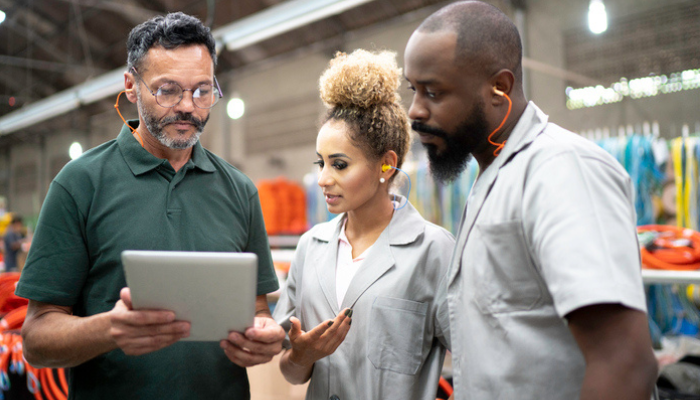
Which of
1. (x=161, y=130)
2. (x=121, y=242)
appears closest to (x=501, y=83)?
(x=161, y=130)

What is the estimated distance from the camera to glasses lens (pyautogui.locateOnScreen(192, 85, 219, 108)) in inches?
62.6

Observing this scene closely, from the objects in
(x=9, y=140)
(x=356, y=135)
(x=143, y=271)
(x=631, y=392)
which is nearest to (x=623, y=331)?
(x=631, y=392)

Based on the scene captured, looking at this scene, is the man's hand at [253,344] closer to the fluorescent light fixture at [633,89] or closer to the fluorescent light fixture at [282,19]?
the fluorescent light fixture at [282,19]

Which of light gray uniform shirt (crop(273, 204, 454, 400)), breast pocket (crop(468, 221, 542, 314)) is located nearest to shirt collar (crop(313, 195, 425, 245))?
light gray uniform shirt (crop(273, 204, 454, 400))

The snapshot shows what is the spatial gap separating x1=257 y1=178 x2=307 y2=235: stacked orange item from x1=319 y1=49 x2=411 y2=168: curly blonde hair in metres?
6.42

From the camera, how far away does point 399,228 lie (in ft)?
5.72

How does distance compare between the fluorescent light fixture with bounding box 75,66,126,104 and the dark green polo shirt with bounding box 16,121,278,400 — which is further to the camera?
the fluorescent light fixture with bounding box 75,66,126,104

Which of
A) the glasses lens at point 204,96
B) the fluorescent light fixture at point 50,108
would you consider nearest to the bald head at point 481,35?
the glasses lens at point 204,96

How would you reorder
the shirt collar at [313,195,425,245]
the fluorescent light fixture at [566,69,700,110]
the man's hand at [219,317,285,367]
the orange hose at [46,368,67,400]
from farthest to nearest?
the fluorescent light fixture at [566,69,700,110]
the orange hose at [46,368,67,400]
the shirt collar at [313,195,425,245]
the man's hand at [219,317,285,367]

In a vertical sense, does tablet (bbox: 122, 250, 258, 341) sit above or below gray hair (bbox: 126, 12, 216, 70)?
below

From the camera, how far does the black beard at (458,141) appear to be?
1.21 metres

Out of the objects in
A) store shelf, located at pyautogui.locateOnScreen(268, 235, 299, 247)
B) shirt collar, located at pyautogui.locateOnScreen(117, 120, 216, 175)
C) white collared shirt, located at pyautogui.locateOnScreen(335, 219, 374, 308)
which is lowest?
store shelf, located at pyautogui.locateOnScreen(268, 235, 299, 247)

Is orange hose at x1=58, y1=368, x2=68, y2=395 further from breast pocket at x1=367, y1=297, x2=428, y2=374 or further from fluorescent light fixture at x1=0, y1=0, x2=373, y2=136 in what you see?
fluorescent light fixture at x1=0, y1=0, x2=373, y2=136

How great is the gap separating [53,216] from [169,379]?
56 centimetres
